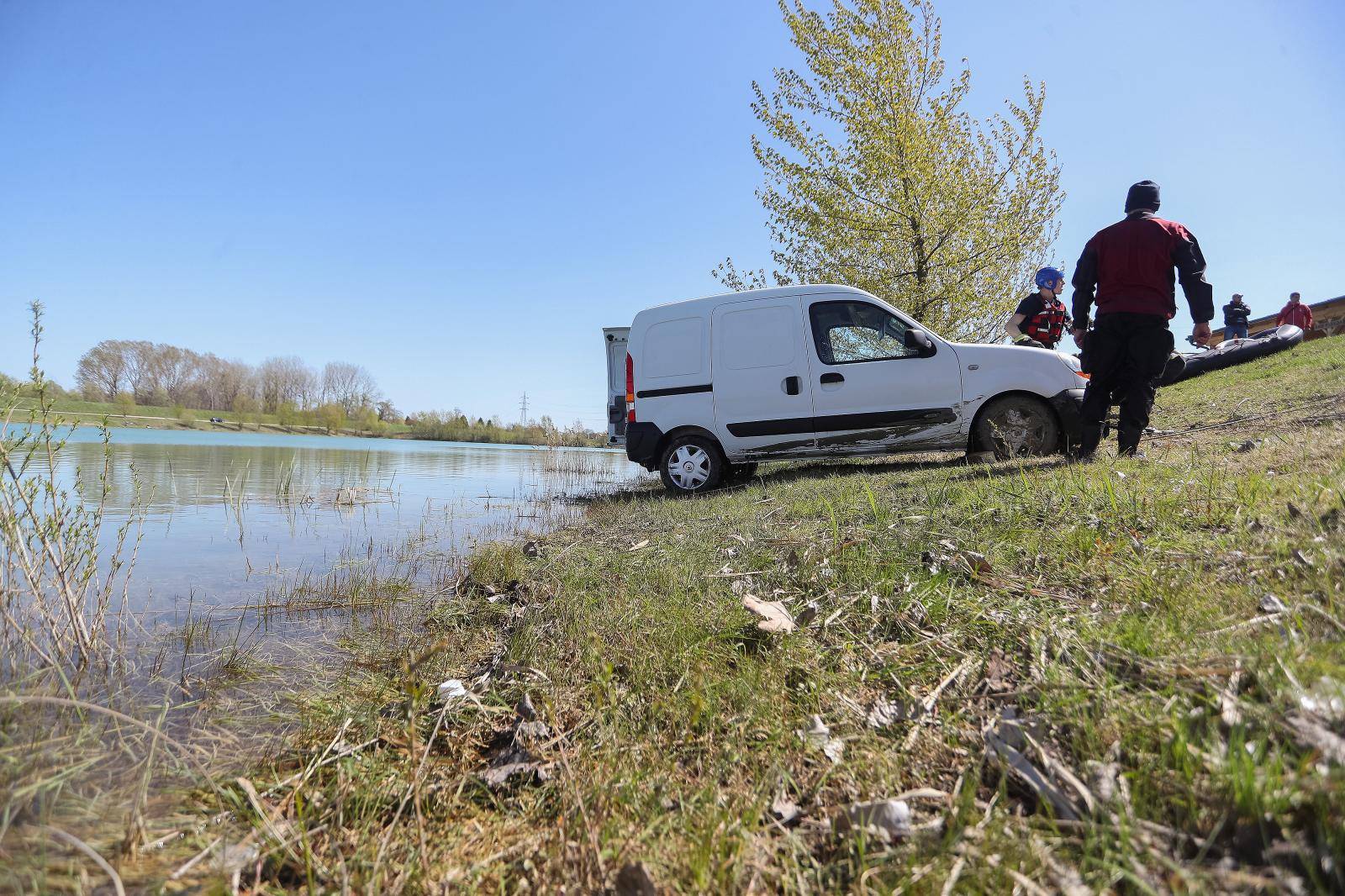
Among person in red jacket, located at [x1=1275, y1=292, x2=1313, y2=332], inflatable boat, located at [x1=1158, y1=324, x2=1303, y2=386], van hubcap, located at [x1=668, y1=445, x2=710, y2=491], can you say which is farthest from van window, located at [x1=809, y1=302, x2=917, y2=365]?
person in red jacket, located at [x1=1275, y1=292, x2=1313, y2=332]

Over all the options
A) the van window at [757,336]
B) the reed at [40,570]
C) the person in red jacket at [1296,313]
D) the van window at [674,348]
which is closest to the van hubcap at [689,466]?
the van window at [674,348]

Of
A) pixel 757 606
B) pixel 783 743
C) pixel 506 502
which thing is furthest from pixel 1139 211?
pixel 506 502

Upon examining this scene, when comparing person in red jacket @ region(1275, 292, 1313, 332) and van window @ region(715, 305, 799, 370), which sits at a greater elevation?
person in red jacket @ region(1275, 292, 1313, 332)

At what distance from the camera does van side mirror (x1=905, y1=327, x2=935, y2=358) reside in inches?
278

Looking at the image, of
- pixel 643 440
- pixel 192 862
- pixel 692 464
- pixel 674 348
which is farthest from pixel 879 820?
pixel 674 348

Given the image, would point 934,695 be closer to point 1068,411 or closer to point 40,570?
point 40,570

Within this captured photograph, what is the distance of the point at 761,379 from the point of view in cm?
789

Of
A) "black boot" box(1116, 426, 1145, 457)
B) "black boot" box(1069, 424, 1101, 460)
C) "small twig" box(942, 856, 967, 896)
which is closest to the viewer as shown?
"small twig" box(942, 856, 967, 896)

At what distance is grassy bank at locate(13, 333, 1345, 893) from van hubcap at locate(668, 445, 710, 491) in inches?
196

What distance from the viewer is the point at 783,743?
1.67 meters

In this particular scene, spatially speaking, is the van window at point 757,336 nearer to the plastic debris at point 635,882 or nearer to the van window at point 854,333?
the van window at point 854,333

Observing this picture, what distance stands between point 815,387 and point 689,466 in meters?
2.00

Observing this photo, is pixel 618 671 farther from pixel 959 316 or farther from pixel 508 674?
pixel 959 316

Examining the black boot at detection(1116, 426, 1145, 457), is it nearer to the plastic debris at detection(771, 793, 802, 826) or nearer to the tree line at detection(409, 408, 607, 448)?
the plastic debris at detection(771, 793, 802, 826)
